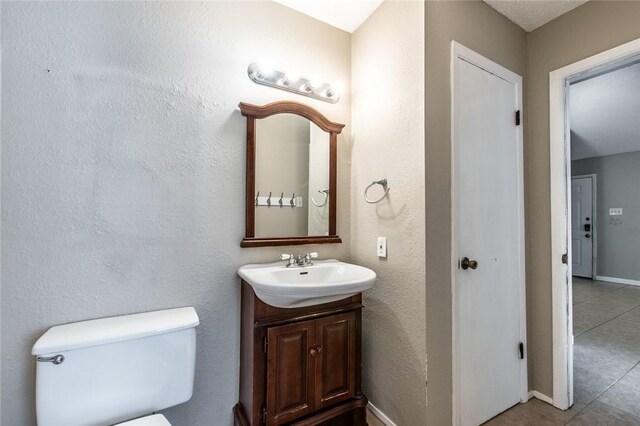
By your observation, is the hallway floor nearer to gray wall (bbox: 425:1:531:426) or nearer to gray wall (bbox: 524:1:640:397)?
gray wall (bbox: 524:1:640:397)

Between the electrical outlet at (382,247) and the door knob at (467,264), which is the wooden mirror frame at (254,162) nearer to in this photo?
the electrical outlet at (382,247)

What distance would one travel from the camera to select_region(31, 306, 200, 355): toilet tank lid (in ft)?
3.24

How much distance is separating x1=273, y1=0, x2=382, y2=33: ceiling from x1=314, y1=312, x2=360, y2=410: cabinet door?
179cm

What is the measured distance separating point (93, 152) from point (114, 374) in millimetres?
928

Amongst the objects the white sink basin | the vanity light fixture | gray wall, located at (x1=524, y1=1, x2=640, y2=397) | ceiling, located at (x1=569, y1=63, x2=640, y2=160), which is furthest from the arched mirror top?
ceiling, located at (x1=569, y1=63, x2=640, y2=160)

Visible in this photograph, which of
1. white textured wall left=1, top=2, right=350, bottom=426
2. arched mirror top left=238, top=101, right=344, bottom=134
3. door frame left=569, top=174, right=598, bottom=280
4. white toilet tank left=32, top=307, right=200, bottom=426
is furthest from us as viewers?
door frame left=569, top=174, right=598, bottom=280

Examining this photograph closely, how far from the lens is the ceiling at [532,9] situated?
63.7 inches

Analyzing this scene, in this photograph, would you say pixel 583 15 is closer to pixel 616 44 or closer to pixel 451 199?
pixel 616 44

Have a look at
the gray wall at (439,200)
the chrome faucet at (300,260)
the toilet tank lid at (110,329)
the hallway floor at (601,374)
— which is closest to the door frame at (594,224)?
the hallway floor at (601,374)

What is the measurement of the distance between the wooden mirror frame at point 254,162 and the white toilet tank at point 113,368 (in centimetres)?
55

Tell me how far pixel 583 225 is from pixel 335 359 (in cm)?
616

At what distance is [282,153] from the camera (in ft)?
5.40

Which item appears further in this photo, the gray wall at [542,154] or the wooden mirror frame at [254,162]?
the gray wall at [542,154]

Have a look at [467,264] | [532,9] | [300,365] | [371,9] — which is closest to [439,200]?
[467,264]
